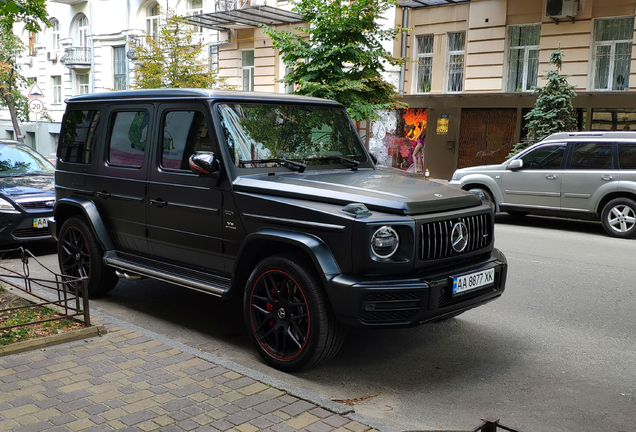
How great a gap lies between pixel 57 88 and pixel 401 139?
2632 cm

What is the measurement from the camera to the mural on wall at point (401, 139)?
77.1ft

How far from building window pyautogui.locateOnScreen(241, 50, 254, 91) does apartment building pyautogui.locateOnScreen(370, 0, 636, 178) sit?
7.53 meters

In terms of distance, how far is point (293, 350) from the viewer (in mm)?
4723

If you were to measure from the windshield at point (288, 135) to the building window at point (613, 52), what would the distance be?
1564 centimetres

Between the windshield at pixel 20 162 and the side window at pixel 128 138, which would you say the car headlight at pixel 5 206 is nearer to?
the windshield at pixel 20 162

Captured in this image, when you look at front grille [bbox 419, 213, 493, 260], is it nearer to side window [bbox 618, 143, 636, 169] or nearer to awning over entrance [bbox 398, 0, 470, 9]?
side window [bbox 618, 143, 636, 169]

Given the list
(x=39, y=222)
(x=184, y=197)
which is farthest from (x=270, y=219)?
(x=39, y=222)

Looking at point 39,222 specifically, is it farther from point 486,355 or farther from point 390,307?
point 486,355

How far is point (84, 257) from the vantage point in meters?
6.76

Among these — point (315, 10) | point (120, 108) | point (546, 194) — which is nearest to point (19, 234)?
point (120, 108)

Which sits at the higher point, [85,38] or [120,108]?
[85,38]

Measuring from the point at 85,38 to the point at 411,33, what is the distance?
23.2 metres

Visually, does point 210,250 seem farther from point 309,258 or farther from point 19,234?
point 19,234

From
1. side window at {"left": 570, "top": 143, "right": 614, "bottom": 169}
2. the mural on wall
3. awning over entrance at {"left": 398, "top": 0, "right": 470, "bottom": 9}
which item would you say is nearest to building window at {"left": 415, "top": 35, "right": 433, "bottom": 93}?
the mural on wall
